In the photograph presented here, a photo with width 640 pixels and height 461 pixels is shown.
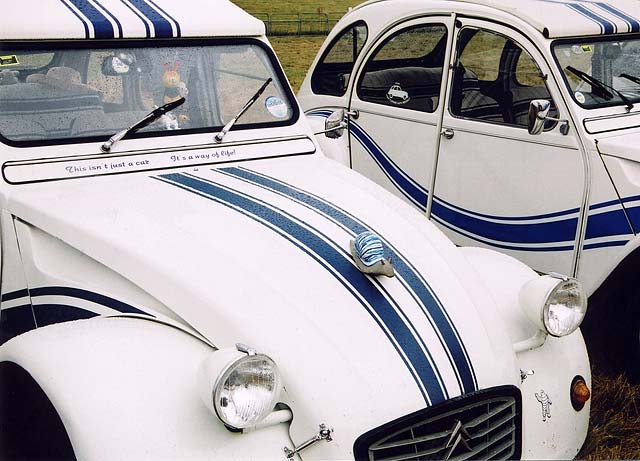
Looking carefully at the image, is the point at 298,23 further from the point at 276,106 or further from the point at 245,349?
the point at 245,349

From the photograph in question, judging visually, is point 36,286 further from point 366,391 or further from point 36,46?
point 366,391

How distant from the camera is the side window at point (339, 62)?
608 cm

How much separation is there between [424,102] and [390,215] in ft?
7.43

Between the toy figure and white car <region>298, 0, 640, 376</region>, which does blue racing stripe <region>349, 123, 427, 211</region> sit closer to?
white car <region>298, 0, 640, 376</region>

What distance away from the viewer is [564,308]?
318 cm

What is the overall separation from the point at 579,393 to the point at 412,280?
0.79m

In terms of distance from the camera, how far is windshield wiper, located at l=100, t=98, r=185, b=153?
138 inches

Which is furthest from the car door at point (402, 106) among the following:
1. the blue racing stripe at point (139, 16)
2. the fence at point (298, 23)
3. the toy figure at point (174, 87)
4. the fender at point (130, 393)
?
the fence at point (298, 23)

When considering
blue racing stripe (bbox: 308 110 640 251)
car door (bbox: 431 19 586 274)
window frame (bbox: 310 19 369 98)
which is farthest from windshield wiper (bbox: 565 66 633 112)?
window frame (bbox: 310 19 369 98)

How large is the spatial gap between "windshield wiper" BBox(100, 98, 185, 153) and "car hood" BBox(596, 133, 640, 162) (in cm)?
228

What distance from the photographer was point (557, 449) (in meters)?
3.02

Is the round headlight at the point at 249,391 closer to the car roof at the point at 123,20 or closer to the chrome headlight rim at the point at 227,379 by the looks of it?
the chrome headlight rim at the point at 227,379

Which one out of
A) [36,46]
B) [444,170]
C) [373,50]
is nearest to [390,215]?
[36,46]

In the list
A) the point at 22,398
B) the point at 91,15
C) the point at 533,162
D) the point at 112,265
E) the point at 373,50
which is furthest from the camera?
the point at 373,50
